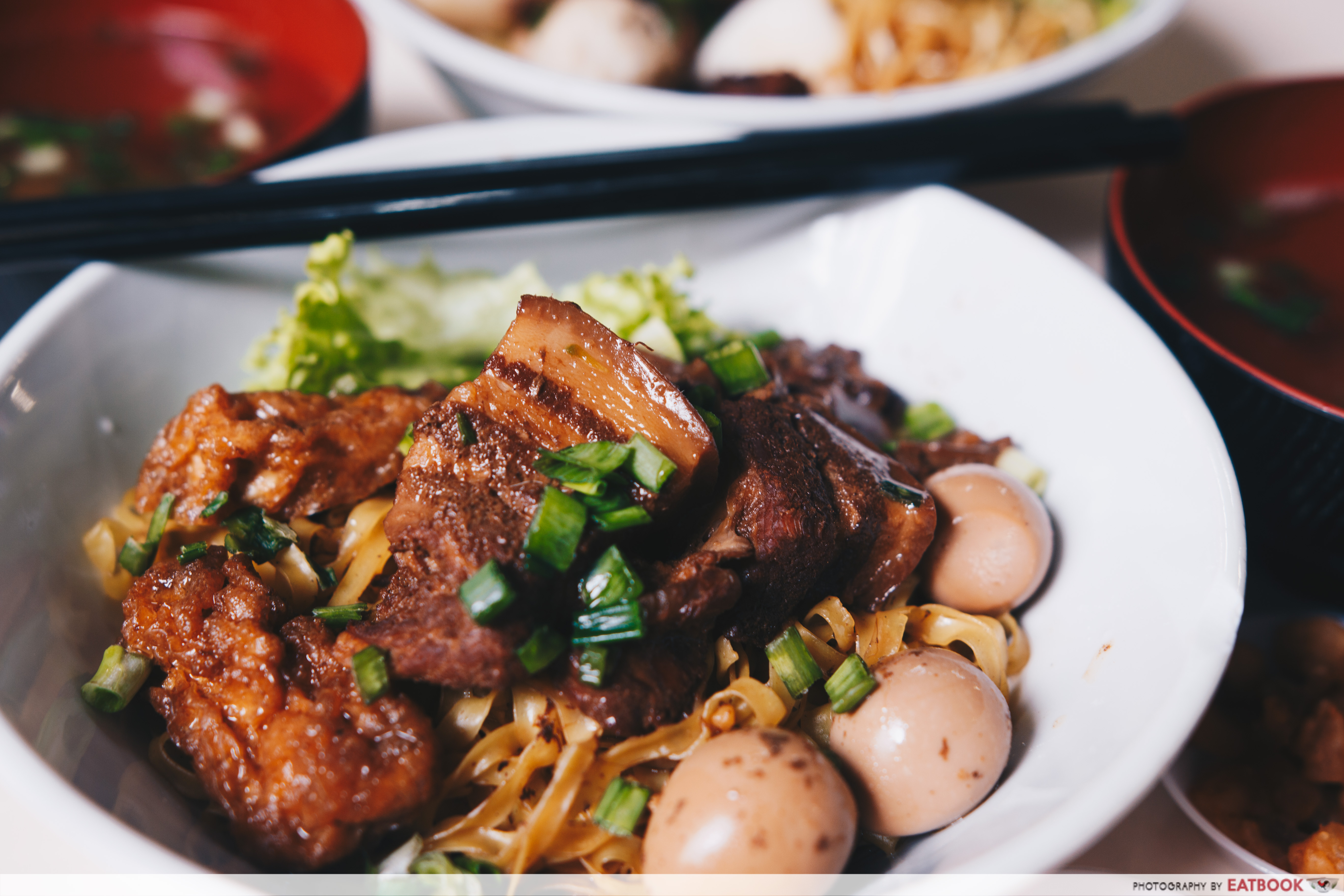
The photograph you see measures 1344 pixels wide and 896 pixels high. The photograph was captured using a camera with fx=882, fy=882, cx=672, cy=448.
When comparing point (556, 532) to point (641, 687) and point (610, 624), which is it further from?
point (641, 687)

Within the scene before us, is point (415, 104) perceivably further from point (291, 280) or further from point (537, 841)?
point (537, 841)

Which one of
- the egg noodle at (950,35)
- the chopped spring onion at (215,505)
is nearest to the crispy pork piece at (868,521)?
the chopped spring onion at (215,505)

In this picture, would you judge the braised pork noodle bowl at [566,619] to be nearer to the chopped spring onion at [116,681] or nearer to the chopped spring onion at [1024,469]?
the chopped spring onion at [116,681]

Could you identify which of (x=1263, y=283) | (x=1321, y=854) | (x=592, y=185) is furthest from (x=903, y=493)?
(x=1263, y=283)

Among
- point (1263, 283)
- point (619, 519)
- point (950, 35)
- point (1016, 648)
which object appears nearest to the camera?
point (619, 519)

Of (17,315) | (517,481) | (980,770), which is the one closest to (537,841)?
(517,481)

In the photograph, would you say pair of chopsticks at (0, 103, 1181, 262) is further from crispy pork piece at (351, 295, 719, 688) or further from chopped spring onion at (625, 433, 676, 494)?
chopped spring onion at (625, 433, 676, 494)
